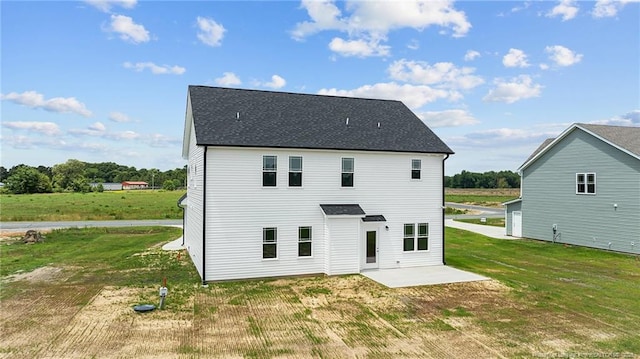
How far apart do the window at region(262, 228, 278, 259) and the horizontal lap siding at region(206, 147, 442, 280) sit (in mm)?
166

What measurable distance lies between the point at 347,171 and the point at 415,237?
4.62 meters

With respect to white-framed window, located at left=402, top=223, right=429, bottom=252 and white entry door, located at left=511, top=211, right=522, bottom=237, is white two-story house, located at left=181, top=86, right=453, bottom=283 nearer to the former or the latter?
white-framed window, located at left=402, top=223, right=429, bottom=252

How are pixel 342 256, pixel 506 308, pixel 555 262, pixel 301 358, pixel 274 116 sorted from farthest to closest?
1. pixel 555 262
2. pixel 274 116
3. pixel 342 256
4. pixel 506 308
5. pixel 301 358

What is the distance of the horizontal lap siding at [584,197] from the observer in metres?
23.2

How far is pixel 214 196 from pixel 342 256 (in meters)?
5.96

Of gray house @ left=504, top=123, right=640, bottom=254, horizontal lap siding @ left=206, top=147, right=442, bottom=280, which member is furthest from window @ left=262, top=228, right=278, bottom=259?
gray house @ left=504, top=123, right=640, bottom=254

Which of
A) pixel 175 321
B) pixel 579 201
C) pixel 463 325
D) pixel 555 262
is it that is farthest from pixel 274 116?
pixel 579 201

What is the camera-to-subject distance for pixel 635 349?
965cm

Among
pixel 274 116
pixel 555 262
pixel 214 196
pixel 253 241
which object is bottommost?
pixel 555 262

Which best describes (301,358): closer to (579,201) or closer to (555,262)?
(555,262)

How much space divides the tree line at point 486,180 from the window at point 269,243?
12400 cm

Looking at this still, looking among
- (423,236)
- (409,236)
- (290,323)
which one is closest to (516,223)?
(423,236)

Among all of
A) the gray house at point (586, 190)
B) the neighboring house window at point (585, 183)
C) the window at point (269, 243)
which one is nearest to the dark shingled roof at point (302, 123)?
the window at point (269, 243)

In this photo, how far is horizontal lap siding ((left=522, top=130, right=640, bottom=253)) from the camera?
23188mm
